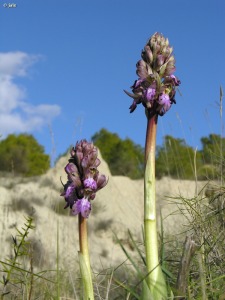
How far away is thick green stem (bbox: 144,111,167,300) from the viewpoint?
93.3 inches

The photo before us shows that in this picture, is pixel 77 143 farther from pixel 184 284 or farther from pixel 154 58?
pixel 184 284

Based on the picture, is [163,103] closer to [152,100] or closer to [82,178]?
[152,100]

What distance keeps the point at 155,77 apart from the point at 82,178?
599 mm

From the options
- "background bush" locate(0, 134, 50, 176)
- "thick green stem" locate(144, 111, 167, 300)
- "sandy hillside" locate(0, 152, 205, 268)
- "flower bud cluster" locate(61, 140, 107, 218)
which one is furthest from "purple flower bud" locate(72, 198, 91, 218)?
"background bush" locate(0, 134, 50, 176)

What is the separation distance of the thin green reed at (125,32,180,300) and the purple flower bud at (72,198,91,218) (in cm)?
27

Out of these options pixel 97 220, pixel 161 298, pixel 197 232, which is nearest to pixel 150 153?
pixel 161 298

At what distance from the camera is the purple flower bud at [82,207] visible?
2.49 metres

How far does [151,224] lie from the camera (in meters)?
2.47

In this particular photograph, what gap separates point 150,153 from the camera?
254 cm

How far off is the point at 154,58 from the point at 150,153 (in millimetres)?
484

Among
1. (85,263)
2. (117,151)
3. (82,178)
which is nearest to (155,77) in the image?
(82,178)

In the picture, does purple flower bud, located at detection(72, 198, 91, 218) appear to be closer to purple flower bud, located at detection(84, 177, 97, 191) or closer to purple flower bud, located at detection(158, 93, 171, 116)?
purple flower bud, located at detection(84, 177, 97, 191)

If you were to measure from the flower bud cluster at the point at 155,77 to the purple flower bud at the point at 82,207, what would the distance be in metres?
0.51

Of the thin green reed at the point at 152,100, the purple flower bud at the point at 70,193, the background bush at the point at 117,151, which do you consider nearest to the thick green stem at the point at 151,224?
the thin green reed at the point at 152,100
